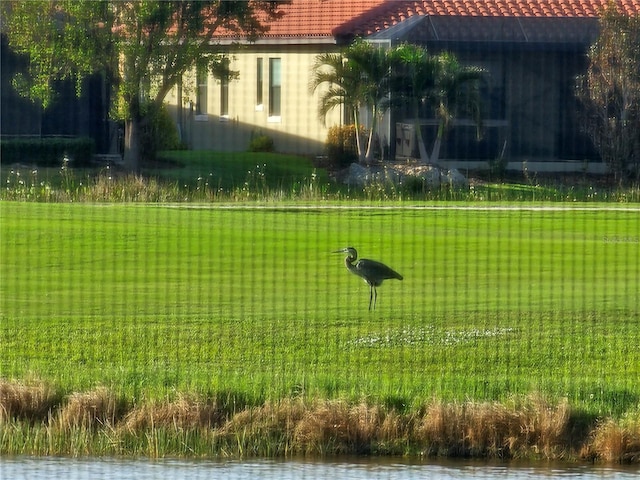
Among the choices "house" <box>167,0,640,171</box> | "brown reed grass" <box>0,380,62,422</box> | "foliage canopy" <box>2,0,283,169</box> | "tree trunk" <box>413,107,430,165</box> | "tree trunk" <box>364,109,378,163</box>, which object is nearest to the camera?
"brown reed grass" <box>0,380,62,422</box>

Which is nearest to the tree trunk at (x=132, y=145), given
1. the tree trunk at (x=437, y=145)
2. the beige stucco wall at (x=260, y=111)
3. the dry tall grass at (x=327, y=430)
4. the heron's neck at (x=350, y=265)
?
the beige stucco wall at (x=260, y=111)

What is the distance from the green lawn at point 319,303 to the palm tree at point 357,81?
194 inches

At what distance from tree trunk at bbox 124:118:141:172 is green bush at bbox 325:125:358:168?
294 centimetres

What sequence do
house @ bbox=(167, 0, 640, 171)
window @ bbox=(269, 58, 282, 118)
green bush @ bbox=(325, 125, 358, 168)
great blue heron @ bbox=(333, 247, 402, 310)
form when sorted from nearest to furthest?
great blue heron @ bbox=(333, 247, 402, 310), house @ bbox=(167, 0, 640, 171), green bush @ bbox=(325, 125, 358, 168), window @ bbox=(269, 58, 282, 118)

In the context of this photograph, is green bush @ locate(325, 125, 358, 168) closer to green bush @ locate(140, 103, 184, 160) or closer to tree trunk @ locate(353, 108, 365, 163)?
tree trunk @ locate(353, 108, 365, 163)

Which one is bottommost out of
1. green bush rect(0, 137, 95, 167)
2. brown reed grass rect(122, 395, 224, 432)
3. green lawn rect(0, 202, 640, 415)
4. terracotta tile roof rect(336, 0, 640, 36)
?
brown reed grass rect(122, 395, 224, 432)

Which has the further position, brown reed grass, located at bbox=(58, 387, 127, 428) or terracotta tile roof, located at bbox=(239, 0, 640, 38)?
terracotta tile roof, located at bbox=(239, 0, 640, 38)

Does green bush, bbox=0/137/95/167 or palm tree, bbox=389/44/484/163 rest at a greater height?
palm tree, bbox=389/44/484/163

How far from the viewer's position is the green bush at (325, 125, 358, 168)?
23281mm

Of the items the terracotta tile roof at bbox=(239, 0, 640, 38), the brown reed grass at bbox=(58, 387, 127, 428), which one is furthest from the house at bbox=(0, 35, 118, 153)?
the brown reed grass at bbox=(58, 387, 127, 428)

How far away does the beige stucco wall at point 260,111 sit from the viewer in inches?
980

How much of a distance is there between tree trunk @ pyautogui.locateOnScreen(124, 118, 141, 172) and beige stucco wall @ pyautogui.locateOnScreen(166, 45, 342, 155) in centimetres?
181

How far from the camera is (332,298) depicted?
14398 mm

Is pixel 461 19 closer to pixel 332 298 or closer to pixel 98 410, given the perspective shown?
pixel 332 298
